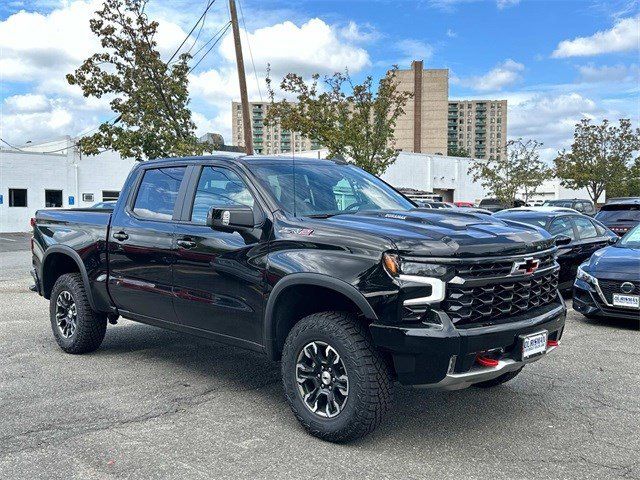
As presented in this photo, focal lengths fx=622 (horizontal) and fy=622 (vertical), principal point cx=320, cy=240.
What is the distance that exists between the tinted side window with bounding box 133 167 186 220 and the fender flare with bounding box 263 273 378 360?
4.98 ft

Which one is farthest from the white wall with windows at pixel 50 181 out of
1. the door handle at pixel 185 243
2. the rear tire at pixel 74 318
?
the door handle at pixel 185 243

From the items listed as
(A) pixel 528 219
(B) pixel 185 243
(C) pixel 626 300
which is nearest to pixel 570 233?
(A) pixel 528 219

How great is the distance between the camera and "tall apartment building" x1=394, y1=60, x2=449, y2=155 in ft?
339

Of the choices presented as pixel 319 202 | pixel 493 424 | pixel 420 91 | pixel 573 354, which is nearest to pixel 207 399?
pixel 319 202

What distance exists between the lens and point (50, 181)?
113 ft

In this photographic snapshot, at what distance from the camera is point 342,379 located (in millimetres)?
3896

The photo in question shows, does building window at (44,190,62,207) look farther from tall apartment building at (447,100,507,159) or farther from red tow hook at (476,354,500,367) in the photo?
tall apartment building at (447,100,507,159)

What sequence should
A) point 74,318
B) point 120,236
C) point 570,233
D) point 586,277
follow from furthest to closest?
point 570,233 < point 586,277 < point 74,318 < point 120,236

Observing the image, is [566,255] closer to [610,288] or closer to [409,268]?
[610,288]

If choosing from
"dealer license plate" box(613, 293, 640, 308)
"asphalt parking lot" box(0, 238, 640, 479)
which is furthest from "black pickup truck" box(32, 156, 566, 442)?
"dealer license plate" box(613, 293, 640, 308)

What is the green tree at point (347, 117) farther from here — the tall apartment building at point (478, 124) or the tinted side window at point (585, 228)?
the tall apartment building at point (478, 124)

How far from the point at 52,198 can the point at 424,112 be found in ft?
273

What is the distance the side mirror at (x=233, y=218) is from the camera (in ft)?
14.0

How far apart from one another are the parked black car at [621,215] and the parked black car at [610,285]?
6.64 metres
